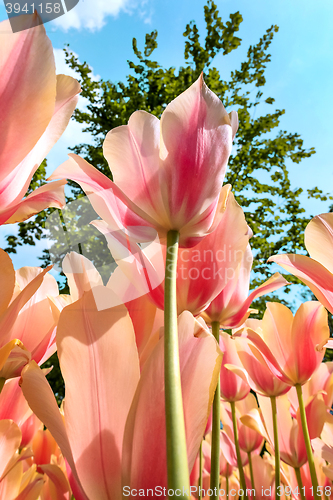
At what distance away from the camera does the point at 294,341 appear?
Result: 0.48 meters

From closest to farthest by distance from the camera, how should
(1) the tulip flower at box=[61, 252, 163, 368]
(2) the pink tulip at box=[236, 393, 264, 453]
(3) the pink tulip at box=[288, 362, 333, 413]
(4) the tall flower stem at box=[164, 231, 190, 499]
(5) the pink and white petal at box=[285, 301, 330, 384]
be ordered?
1. (4) the tall flower stem at box=[164, 231, 190, 499]
2. (1) the tulip flower at box=[61, 252, 163, 368]
3. (5) the pink and white petal at box=[285, 301, 330, 384]
4. (3) the pink tulip at box=[288, 362, 333, 413]
5. (2) the pink tulip at box=[236, 393, 264, 453]

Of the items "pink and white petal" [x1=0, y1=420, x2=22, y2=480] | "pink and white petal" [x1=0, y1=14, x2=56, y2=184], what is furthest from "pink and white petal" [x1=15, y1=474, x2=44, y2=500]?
"pink and white petal" [x1=0, y1=14, x2=56, y2=184]

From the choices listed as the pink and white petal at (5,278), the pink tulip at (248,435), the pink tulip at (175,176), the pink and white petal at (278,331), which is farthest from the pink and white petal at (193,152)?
the pink tulip at (248,435)

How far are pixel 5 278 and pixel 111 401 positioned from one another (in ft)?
0.26

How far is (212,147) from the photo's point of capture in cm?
23

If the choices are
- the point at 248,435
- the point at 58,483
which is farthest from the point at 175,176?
the point at 248,435

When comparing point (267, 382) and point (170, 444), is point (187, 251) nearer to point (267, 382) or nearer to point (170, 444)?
point (170, 444)

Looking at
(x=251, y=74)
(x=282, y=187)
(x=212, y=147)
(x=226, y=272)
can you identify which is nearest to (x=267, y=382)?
(x=226, y=272)

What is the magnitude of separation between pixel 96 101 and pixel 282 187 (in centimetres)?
305

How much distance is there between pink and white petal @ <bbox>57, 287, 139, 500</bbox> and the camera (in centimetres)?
17

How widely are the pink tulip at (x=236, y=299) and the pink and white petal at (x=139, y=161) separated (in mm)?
202

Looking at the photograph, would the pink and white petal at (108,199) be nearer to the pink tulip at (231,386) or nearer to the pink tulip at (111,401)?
the pink tulip at (111,401)

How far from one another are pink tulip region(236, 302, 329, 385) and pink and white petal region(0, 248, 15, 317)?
0.37m

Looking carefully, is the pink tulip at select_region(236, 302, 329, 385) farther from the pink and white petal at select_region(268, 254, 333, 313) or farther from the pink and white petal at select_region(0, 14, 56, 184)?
the pink and white petal at select_region(0, 14, 56, 184)
